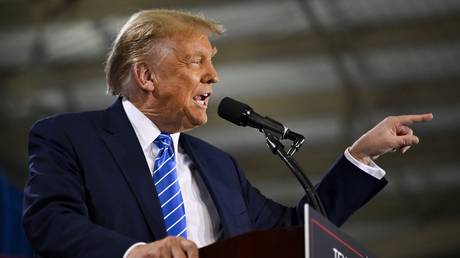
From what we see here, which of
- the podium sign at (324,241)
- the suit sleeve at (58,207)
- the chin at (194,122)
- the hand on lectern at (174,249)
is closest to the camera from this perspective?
the podium sign at (324,241)

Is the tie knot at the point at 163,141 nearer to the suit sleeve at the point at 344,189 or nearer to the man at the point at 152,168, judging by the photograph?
the man at the point at 152,168

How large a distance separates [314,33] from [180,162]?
2.09 m

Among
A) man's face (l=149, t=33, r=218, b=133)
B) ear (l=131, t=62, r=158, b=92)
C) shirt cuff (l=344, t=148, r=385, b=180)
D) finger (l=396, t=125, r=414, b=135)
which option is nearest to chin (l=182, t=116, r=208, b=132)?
man's face (l=149, t=33, r=218, b=133)

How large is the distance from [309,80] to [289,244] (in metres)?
2.87

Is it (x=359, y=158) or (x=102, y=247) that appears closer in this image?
(x=102, y=247)

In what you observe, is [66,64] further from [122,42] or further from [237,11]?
[122,42]

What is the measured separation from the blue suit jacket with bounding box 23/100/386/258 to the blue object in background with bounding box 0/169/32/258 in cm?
193

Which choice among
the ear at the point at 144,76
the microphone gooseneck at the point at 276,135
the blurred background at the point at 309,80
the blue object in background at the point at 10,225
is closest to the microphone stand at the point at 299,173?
the microphone gooseneck at the point at 276,135

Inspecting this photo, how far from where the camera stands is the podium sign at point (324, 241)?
5.57 ft

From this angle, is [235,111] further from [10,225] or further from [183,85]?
[10,225]

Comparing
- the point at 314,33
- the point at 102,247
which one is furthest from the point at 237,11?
the point at 102,247

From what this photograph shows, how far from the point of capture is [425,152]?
15.8ft

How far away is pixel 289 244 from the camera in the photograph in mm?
1778

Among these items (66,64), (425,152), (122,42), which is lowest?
(425,152)
